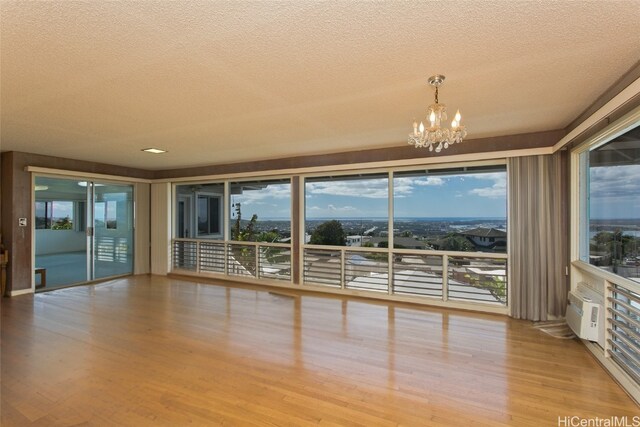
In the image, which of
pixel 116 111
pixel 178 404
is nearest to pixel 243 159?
pixel 116 111

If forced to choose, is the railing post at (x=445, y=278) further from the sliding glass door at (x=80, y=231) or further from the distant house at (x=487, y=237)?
the sliding glass door at (x=80, y=231)

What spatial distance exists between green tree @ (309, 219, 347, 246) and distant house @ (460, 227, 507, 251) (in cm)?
192

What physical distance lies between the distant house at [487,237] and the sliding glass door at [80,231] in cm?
665

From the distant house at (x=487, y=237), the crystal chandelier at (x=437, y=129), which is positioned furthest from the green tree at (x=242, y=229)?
the crystal chandelier at (x=437, y=129)

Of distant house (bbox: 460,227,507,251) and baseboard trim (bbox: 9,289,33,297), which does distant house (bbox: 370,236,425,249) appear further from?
baseboard trim (bbox: 9,289,33,297)

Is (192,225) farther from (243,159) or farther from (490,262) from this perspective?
(490,262)

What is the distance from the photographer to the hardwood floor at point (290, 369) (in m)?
2.09

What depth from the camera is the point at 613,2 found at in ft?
4.91

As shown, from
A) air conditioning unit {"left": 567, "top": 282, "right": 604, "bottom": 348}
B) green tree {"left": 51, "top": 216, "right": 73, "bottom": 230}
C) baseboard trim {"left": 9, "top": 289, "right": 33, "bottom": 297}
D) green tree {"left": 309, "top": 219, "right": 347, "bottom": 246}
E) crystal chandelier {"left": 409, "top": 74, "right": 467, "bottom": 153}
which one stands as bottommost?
baseboard trim {"left": 9, "top": 289, "right": 33, "bottom": 297}

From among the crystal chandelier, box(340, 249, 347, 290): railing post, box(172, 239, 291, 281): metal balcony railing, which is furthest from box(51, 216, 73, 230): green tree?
the crystal chandelier

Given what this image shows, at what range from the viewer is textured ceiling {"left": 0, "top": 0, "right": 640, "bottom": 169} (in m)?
1.58

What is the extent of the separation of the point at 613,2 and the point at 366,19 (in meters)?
1.17

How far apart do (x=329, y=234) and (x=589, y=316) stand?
3543 mm

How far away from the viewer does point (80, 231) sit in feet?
19.6
